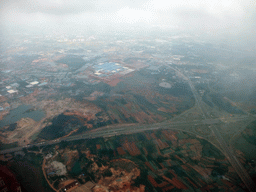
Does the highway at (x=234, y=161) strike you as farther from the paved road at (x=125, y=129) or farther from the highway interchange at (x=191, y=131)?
the paved road at (x=125, y=129)

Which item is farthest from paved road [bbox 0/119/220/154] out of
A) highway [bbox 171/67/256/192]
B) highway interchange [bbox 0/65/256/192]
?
highway [bbox 171/67/256/192]

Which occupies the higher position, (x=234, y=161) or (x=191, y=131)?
(x=191, y=131)

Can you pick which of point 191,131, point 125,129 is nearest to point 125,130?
point 125,129

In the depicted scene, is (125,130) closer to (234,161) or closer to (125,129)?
(125,129)

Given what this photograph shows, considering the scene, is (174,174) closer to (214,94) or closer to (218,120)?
(218,120)

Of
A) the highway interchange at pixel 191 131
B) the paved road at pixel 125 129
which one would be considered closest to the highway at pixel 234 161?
the highway interchange at pixel 191 131

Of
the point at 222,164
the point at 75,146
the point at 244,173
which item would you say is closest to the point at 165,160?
the point at 222,164

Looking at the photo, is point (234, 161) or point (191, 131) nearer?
point (234, 161)

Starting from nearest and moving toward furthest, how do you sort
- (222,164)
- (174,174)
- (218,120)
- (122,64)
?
1. (174,174)
2. (222,164)
3. (218,120)
4. (122,64)

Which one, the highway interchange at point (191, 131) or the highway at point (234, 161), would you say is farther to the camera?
the highway interchange at point (191, 131)

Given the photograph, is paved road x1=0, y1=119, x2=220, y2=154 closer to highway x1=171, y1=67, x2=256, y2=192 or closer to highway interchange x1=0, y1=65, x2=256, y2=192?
highway interchange x1=0, y1=65, x2=256, y2=192

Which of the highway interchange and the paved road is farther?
the paved road
